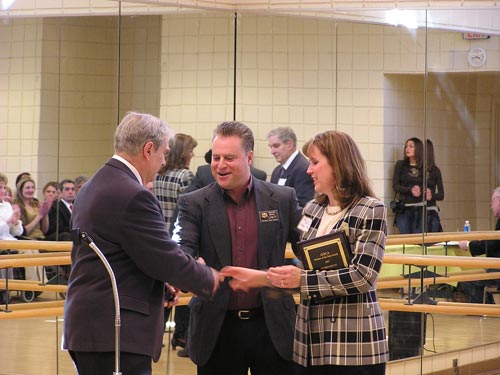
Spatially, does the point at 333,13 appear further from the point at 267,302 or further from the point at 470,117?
the point at 267,302

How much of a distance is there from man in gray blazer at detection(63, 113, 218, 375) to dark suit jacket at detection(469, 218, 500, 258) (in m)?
3.15

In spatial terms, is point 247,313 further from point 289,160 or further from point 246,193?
point 289,160

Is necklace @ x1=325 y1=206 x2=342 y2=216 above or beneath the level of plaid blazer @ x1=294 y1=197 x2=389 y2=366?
above

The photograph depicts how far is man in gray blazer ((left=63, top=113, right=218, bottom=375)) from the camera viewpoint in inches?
121

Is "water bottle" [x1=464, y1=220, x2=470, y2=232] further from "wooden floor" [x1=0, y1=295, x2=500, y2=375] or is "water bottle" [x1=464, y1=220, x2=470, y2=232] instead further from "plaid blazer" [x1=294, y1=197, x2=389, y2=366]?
"plaid blazer" [x1=294, y1=197, x2=389, y2=366]

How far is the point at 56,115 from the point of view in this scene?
5840 mm

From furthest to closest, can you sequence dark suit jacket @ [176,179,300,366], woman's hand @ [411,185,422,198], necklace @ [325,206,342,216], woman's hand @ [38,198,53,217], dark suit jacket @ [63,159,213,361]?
woman's hand @ [411,185,422,198] < woman's hand @ [38,198,53,217] < dark suit jacket @ [176,179,300,366] < necklace @ [325,206,342,216] < dark suit jacket @ [63,159,213,361]

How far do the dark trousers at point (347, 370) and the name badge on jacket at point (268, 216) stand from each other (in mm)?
582

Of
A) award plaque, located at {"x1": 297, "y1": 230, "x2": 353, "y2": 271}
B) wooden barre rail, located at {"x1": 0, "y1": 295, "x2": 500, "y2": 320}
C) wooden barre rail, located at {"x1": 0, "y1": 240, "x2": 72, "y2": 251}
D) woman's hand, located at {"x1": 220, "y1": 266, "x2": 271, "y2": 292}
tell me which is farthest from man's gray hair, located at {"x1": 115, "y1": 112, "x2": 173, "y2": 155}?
wooden barre rail, located at {"x1": 0, "y1": 240, "x2": 72, "y2": 251}

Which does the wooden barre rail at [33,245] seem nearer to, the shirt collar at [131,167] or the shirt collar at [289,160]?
the shirt collar at [289,160]

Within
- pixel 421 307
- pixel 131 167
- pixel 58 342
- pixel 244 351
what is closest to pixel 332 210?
pixel 244 351

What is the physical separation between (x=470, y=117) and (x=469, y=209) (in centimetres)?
59

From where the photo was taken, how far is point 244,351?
3.47 metres

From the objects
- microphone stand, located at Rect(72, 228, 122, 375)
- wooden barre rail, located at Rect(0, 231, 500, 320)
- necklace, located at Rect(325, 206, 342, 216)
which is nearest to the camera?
microphone stand, located at Rect(72, 228, 122, 375)
